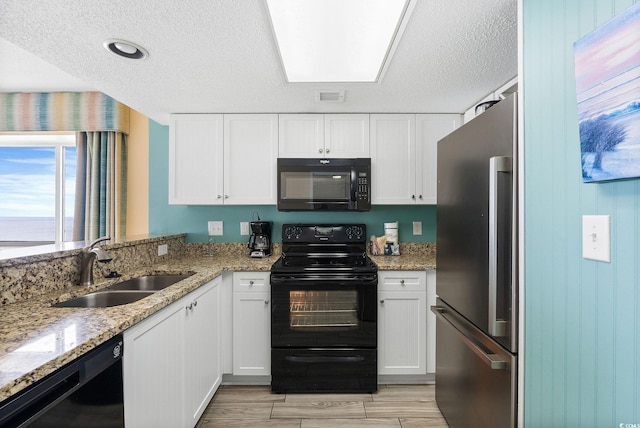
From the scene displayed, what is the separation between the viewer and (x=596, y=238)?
0.81 metres

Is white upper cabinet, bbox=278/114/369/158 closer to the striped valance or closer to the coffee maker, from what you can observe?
the coffee maker

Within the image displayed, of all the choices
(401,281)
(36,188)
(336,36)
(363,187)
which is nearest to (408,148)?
(363,187)

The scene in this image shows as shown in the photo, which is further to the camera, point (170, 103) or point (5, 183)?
point (5, 183)

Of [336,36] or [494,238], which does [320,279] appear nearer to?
[494,238]

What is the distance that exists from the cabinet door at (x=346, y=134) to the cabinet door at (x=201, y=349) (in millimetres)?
1395

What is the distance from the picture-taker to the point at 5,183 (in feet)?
11.8

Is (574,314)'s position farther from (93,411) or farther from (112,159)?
(112,159)

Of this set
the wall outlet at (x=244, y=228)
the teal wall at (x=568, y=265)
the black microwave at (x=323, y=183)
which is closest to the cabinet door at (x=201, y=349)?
the wall outlet at (x=244, y=228)

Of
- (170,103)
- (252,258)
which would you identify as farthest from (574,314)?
(170,103)

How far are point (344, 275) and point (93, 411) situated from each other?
4.98ft

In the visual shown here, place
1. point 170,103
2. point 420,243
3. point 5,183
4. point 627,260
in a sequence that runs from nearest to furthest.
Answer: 1. point 627,260
2. point 170,103
3. point 420,243
4. point 5,183

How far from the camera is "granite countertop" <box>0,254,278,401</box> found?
0.76 m

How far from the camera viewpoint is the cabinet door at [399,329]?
227cm

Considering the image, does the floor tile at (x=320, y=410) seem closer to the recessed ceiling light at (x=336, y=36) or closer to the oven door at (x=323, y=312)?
the oven door at (x=323, y=312)
